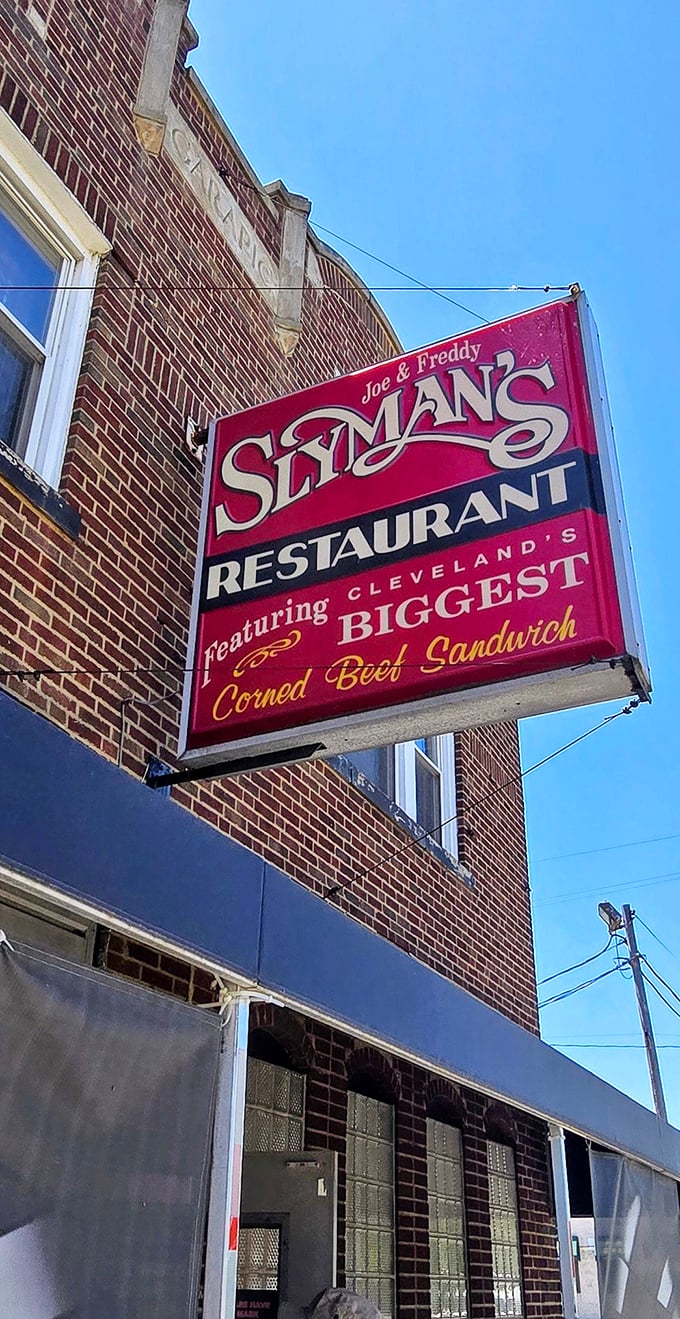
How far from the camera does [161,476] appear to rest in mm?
5961

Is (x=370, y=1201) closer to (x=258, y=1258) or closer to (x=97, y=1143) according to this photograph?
(x=258, y=1258)

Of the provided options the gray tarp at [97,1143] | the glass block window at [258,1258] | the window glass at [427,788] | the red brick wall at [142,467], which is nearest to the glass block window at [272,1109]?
the glass block window at [258,1258]

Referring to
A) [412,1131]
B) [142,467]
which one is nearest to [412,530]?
[142,467]

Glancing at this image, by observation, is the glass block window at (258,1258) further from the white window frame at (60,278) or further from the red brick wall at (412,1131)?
the white window frame at (60,278)

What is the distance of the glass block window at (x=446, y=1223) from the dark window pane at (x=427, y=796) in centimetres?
220

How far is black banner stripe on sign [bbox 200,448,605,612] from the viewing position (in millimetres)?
4750

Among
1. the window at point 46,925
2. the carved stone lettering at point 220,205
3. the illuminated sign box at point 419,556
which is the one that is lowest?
the window at point 46,925

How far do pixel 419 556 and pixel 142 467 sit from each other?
1.75 m

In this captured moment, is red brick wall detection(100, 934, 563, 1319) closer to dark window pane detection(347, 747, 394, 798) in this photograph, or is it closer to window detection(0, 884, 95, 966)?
window detection(0, 884, 95, 966)

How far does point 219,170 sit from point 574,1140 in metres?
7.98

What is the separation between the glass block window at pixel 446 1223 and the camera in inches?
294

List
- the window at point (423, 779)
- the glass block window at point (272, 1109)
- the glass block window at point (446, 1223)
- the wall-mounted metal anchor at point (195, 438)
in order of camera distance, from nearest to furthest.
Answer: the glass block window at point (272, 1109) < the wall-mounted metal anchor at point (195, 438) < the glass block window at point (446, 1223) < the window at point (423, 779)

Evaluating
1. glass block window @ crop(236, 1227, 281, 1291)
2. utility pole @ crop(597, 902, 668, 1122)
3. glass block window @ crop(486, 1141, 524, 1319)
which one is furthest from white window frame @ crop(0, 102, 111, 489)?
utility pole @ crop(597, 902, 668, 1122)

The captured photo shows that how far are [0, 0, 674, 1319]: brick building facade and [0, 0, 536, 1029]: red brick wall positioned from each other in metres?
0.02
